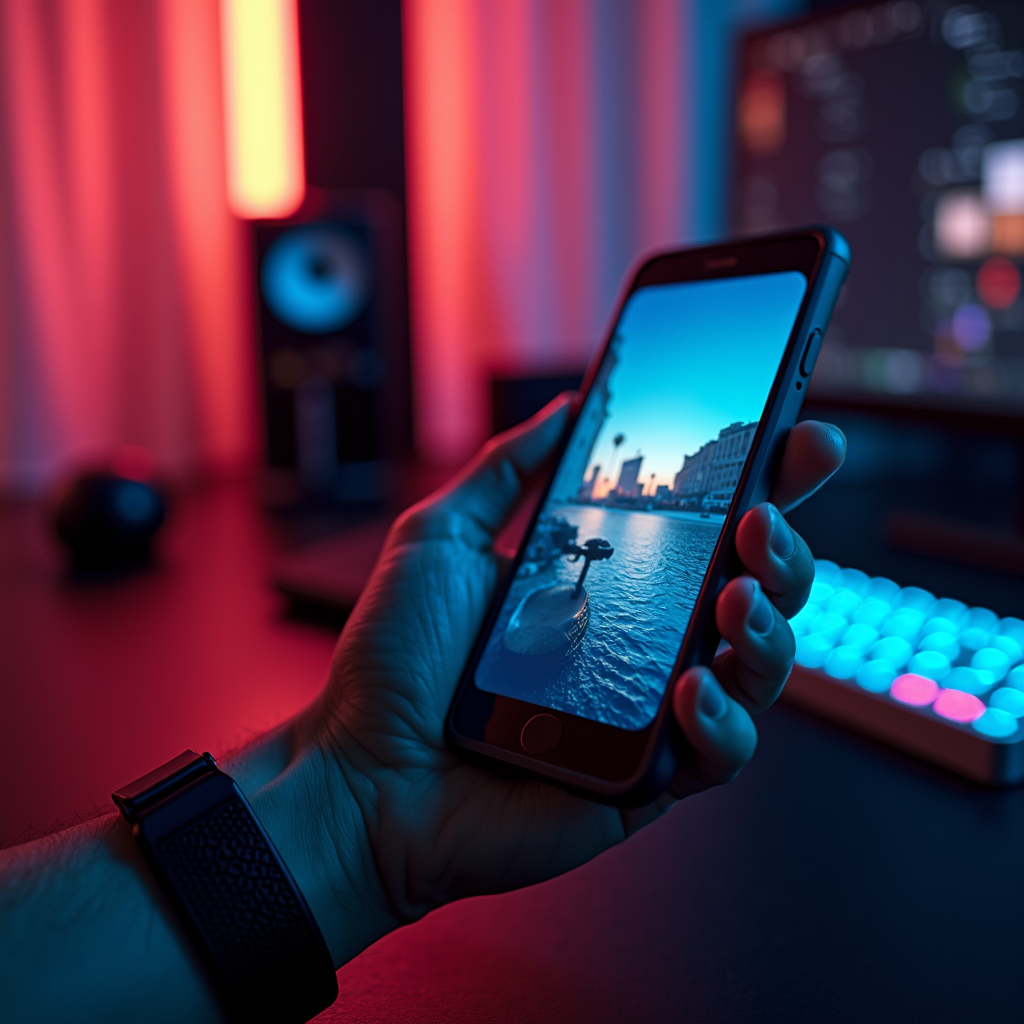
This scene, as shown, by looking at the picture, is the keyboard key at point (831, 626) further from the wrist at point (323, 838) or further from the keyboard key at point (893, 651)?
the wrist at point (323, 838)

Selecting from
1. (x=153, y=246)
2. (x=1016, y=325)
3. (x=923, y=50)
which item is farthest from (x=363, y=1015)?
(x=153, y=246)

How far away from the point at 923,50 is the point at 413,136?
81cm

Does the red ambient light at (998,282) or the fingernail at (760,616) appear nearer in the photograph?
the fingernail at (760,616)

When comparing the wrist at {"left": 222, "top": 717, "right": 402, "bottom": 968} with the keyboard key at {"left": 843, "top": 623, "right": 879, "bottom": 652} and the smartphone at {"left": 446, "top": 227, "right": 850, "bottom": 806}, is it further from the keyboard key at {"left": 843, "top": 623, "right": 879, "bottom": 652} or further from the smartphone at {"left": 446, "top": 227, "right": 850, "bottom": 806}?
the keyboard key at {"left": 843, "top": 623, "right": 879, "bottom": 652}

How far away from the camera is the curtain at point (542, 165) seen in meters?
1.34

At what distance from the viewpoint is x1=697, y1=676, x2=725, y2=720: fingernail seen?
0.32m

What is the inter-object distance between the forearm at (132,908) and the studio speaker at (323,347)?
747mm

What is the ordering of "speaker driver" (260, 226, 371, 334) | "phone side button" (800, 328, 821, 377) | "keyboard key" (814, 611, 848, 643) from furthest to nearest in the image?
"speaker driver" (260, 226, 371, 334)
"keyboard key" (814, 611, 848, 643)
"phone side button" (800, 328, 821, 377)

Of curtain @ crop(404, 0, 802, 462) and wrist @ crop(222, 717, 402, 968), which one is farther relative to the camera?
curtain @ crop(404, 0, 802, 462)

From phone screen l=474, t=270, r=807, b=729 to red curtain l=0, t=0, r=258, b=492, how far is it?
3.05 feet

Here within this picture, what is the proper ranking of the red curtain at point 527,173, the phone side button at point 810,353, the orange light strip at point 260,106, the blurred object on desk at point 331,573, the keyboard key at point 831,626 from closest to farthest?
the phone side button at point 810,353, the keyboard key at point 831,626, the blurred object on desk at point 331,573, the orange light strip at point 260,106, the red curtain at point 527,173

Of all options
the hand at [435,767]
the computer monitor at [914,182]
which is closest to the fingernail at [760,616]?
the hand at [435,767]

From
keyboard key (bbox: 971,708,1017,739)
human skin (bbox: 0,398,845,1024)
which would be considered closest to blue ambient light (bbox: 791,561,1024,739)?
keyboard key (bbox: 971,708,1017,739)

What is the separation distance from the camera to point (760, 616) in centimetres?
34
